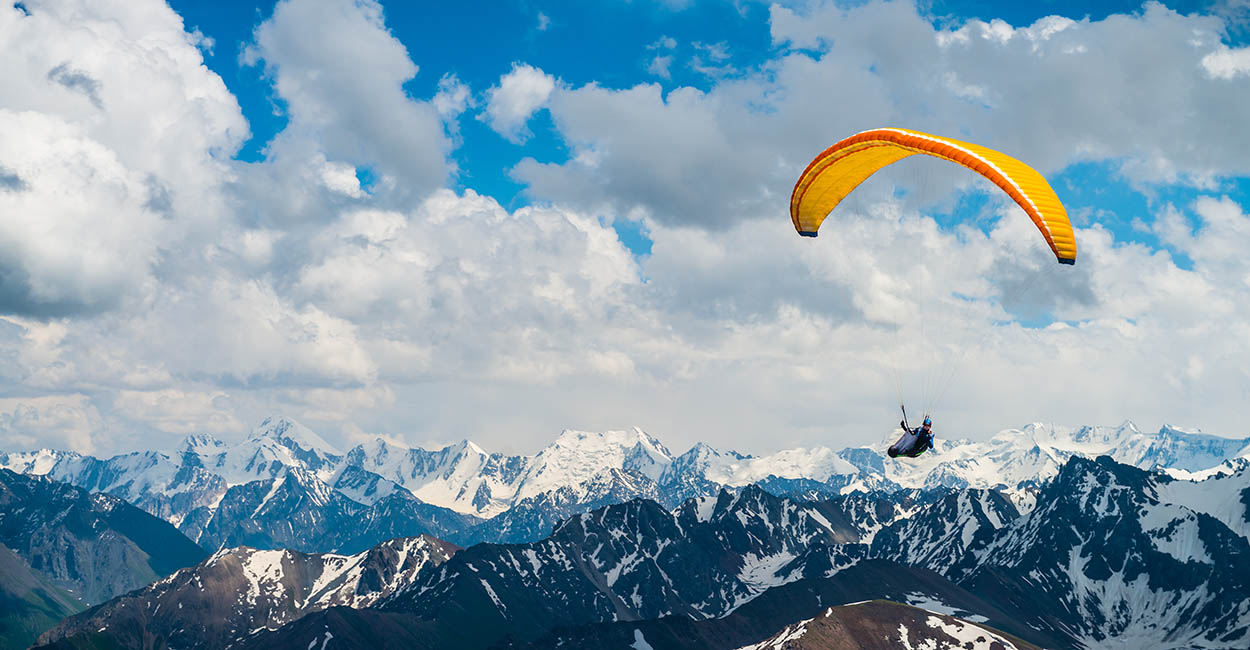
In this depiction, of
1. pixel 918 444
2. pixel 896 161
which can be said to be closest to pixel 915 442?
pixel 918 444

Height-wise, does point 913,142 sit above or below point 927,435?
above

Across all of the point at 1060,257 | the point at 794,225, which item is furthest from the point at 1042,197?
the point at 794,225

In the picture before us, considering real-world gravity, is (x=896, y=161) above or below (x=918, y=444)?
above

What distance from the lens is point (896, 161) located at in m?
69.2

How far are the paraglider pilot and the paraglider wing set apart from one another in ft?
48.0

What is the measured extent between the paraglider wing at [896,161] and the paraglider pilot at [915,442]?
14625 millimetres

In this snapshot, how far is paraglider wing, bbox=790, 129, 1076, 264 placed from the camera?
52.7 metres

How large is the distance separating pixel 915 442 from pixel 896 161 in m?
19.7

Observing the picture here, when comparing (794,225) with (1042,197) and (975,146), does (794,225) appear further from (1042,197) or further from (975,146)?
(1042,197)

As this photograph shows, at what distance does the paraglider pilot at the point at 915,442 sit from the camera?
6169 cm

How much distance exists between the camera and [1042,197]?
54188 millimetres

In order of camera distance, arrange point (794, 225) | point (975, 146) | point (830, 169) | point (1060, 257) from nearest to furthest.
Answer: point (1060, 257) → point (975, 146) → point (830, 169) → point (794, 225)

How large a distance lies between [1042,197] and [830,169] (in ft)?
56.6

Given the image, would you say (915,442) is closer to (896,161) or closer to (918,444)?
A: (918,444)
